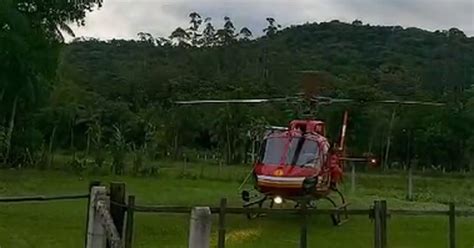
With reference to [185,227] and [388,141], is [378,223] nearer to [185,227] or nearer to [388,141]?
[185,227]

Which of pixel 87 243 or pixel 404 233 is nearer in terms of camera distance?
pixel 87 243

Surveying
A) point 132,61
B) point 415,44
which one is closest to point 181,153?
point 132,61

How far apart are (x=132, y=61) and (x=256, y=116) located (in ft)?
109

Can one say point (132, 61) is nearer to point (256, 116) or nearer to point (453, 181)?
point (256, 116)

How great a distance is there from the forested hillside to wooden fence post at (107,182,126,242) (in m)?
26.0

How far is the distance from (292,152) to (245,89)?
3384 centimetres

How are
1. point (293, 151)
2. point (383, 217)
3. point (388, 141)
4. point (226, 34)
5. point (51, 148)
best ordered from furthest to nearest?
1. point (226, 34)
2. point (388, 141)
3. point (51, 148)
4. point (293, 151)
5. point (383, 217)

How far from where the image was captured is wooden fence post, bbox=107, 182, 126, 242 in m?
6.62

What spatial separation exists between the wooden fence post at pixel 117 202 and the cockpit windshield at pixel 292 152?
10280 mm

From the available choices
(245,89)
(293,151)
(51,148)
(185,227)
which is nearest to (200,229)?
(185,227)

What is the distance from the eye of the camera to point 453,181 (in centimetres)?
3978

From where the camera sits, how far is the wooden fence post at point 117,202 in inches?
261

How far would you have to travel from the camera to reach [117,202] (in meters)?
6.64

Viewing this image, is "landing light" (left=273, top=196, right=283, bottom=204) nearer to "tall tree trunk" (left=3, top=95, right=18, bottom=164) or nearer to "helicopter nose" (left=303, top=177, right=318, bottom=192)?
"helicopter nose" (left=303, top=177, right=318, bottom=192)
